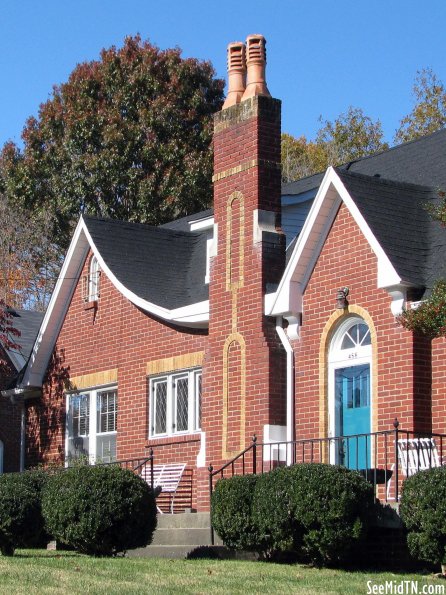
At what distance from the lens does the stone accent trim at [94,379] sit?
904 inches

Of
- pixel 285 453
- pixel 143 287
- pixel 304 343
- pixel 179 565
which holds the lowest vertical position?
pixel 179 565

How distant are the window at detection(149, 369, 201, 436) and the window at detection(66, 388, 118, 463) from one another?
138 cm

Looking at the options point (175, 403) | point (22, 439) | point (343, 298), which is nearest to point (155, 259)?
point (175, 403)

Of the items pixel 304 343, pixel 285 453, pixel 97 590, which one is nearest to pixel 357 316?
pixel 304 343

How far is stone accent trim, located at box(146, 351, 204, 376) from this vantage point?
20.8 metres

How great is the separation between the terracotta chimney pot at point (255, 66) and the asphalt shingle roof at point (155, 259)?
392 centimetres

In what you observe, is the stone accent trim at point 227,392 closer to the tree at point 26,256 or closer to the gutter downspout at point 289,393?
the gutter downspout at point 289,393

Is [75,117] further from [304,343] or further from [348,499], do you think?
[348,499]

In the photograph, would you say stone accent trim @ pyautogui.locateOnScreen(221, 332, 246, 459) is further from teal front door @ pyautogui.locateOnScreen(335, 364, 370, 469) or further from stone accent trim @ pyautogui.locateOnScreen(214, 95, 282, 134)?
stone accent trim @ pyautogui.locateOnScreen(214, 95, 282, 134)

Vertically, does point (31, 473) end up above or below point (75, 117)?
below

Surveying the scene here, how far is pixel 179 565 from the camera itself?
14.3 metres

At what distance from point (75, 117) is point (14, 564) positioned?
30503mm

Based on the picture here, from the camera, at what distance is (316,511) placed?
538 inches

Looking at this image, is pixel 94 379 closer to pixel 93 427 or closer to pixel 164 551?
pixel 93 427
